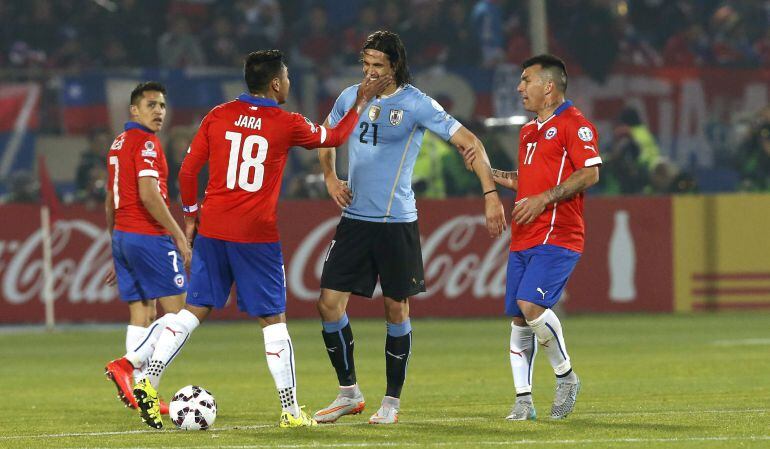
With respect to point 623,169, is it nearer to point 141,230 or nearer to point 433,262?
point 433,262

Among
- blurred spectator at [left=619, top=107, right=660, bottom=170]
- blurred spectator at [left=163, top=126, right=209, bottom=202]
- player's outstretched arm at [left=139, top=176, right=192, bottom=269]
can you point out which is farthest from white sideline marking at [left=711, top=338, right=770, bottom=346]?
player's outstretched arm at [left=139, top=176, right=192, bottom=269]

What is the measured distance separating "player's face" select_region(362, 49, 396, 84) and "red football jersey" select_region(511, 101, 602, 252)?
103 cm

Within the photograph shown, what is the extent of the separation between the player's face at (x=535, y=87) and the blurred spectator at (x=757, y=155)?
1271cm

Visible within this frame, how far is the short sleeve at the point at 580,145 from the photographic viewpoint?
8.88m

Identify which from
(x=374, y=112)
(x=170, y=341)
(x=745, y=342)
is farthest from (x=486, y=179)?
(x=745, y=342)

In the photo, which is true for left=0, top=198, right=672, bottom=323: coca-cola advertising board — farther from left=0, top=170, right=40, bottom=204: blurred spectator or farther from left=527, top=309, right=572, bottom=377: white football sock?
left=527, top=309, right=572, bottom=377: white football sock

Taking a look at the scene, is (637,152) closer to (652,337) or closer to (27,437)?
(652,337)

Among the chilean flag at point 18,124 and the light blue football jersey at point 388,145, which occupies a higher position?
the chilean flag at point 18,124

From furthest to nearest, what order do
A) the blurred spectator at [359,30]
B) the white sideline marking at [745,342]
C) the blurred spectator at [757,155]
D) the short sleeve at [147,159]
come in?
1. the blurred spectator at [359,30]
2. the blurred spectator at [757,155]
3. the white sideline marking at [745,342]
4. the short sleeve at [147,159]

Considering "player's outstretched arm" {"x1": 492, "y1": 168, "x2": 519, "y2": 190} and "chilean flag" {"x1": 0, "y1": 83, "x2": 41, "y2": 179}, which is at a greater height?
"chilean flag" {"x1": 0, "y1": 83, "x2": 41, "y2": 179}


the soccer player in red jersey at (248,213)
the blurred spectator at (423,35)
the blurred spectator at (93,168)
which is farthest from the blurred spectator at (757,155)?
the soccer player in red jersey at (248,213)

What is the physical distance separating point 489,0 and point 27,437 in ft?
54.2

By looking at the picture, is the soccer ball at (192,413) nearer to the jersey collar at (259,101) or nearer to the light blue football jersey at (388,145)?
the light blue football jersey at (388,145)

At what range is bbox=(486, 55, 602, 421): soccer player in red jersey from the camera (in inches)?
350
